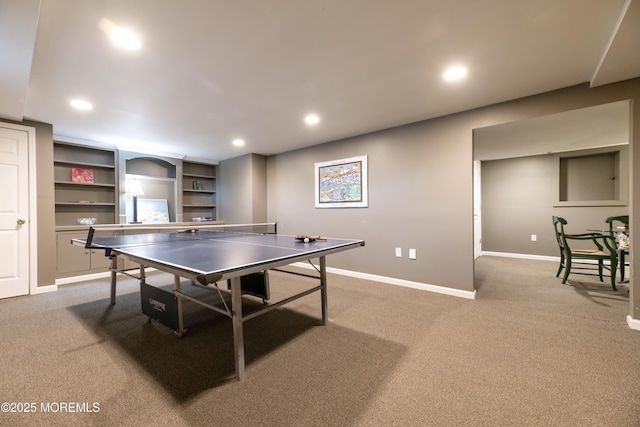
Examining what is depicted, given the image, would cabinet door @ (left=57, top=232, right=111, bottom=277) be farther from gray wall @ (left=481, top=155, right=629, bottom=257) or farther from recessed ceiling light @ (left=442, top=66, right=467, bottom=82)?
gray wall @ (left=481, top=155, right=629, bottom=257)

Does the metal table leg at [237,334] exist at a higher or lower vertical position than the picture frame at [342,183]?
lower

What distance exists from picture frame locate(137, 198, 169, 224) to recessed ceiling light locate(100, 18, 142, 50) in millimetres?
3812

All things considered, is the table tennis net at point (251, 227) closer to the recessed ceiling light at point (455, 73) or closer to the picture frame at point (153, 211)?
the picture frame at point (153, 211)

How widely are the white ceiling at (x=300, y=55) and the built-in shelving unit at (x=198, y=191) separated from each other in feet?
8.27

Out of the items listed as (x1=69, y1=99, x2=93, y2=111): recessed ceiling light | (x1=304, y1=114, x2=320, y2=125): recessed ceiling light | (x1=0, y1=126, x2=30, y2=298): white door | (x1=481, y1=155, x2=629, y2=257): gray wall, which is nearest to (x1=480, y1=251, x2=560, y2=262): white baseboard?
(x1=481, y1=155, x2=629, y2=257): gray wall

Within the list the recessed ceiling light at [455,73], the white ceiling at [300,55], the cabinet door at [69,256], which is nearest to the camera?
the white ceiling at [300,55]

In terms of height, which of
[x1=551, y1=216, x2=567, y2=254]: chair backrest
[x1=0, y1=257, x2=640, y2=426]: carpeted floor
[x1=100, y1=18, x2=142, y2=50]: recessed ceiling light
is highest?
[x1=100, y1=18, x2=142, y2=50]: recessed ceiling light

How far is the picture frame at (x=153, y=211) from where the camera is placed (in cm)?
493

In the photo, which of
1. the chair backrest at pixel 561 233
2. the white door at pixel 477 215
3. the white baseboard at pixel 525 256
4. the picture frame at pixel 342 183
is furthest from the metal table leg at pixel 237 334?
the white baseboard at pixel 525 256

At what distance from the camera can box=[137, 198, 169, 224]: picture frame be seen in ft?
16.2

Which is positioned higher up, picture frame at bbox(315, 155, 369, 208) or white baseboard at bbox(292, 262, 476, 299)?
picture frame at bbox(315, 155, 369, 208)

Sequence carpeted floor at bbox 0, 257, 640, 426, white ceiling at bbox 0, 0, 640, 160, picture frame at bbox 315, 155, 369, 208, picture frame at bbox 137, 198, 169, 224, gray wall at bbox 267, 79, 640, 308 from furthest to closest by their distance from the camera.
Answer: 1. picture frame at bbox 137, 198, 169, 224
2. picture frame at bbox 315, 155, 369, 208
3. gray wall at bbox 267, 79, 640, 308
4. white ceiling at bbox 0, 0, 640, 160
5. carpeted floor at bbox 0, 257, 640, 426

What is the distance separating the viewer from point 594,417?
1279 millimetres

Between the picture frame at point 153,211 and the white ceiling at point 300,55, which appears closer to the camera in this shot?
the white ceiling at point 300,55
